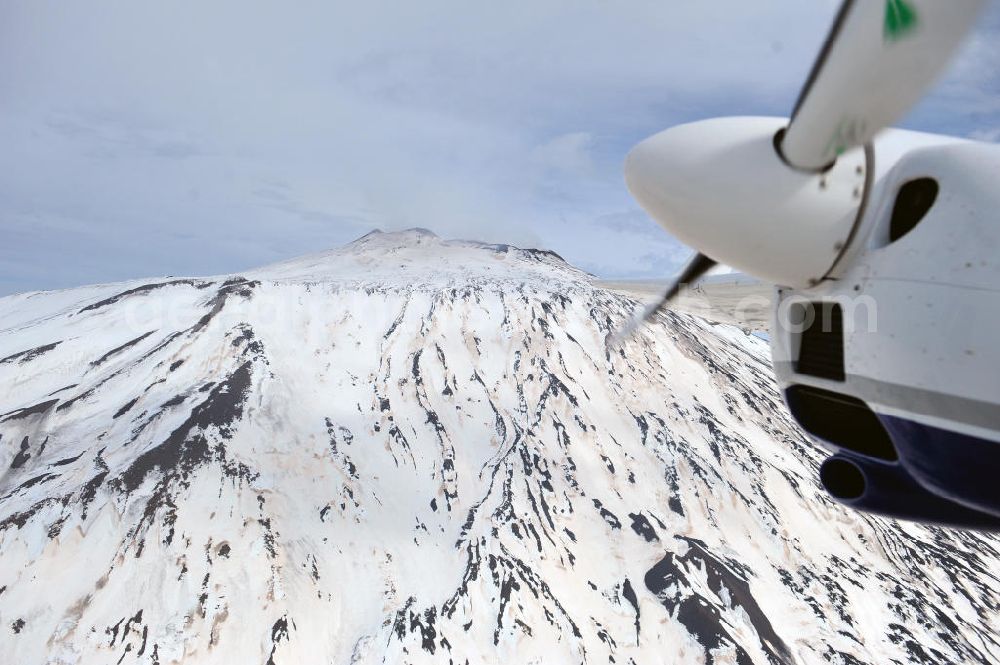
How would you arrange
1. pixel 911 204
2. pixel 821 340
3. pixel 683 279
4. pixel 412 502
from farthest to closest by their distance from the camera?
pixel 412 502 → pixel 683 279 → pixel 821 340 → pixel 911 204

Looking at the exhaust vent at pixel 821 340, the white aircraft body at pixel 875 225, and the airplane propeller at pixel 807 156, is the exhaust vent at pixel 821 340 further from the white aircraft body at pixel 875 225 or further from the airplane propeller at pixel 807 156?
the airplane propeller at pixel 807 156

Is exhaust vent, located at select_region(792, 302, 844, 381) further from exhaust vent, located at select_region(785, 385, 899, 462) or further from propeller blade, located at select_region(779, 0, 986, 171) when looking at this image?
propeller blade, located at select_region(779, 0, 986, 171)

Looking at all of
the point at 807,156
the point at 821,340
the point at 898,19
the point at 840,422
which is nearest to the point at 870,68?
the point at 898,19

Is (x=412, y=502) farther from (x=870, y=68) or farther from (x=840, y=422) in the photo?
(x=870, y=68)

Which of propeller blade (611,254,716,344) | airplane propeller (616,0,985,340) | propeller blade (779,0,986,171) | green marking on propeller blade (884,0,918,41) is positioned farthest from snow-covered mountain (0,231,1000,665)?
green marking on propeller blade (884,0,918,41)

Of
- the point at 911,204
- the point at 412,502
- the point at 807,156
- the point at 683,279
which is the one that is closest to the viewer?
the point at 807,156
